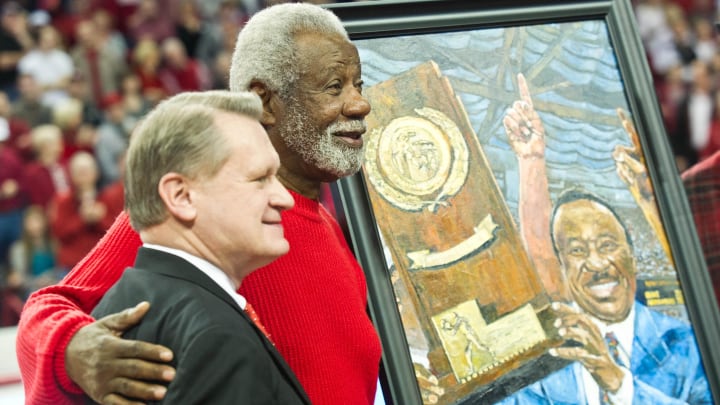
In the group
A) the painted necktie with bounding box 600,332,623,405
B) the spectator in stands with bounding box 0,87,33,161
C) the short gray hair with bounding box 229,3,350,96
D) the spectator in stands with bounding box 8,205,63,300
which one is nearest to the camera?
the short gray hair with bounding box 229,3,350,96

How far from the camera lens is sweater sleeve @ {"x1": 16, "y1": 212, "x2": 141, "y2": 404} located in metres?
1.63

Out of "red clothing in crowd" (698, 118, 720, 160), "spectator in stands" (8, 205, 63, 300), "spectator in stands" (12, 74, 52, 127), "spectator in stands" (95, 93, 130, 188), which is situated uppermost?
"spectator in stands" (12, 74, 52, 127)

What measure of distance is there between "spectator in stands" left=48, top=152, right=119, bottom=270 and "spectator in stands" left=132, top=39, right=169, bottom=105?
1.26m

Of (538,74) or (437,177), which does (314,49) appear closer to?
(437,177)

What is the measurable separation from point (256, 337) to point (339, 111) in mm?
655

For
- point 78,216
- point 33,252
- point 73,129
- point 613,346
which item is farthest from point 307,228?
point 73,129

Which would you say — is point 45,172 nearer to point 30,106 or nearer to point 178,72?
point 30,106

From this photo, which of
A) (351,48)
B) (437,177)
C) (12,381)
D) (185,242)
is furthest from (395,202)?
(12,381)

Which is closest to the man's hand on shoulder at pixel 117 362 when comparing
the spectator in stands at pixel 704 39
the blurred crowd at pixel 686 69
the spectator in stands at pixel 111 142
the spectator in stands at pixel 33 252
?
the spectator in stands at pixel 33 252

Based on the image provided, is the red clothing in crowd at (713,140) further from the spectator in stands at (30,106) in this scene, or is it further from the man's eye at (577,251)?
the man's eye at (577,251)

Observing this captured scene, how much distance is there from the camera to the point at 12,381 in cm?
378

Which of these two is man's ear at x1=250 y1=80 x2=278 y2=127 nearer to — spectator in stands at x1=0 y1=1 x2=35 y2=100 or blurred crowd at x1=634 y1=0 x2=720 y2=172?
blurred crowd at x1=634 y1=0 x2=720 y2=172

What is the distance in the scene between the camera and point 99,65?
26.6ft

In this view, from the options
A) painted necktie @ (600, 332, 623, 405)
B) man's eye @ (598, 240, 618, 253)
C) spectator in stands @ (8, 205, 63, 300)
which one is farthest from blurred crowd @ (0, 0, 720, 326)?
painted necktie @ (600, 332, 623, 405)
